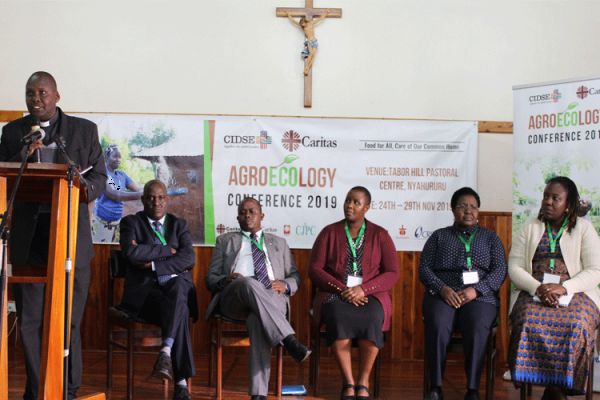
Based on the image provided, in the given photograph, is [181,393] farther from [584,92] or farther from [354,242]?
[584,92]

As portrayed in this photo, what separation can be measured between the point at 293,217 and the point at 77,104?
75.2 inches

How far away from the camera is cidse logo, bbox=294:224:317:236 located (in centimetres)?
550

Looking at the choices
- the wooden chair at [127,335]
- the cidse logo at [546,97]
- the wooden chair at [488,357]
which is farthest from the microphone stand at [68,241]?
the cidse logo at [546,97]

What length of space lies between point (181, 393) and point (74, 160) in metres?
1.45

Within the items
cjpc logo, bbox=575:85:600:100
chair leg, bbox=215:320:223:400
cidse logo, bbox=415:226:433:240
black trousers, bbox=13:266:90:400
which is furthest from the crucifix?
black trousers, bbox=13:266:90:400

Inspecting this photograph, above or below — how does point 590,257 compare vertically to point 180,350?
above

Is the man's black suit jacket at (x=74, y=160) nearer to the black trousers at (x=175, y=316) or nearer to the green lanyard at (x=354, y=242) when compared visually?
the black trousers at (x=175, y=316)

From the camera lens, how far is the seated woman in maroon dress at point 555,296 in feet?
12.7

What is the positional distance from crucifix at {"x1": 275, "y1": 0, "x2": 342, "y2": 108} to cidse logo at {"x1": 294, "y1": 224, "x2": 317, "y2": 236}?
0.94m

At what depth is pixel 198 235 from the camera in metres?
5.54

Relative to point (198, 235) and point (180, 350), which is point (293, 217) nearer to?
point (198, 235)

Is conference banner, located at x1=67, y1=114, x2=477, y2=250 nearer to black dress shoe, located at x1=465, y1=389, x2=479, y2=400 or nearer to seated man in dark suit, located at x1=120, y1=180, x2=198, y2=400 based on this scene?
seated man in dark suit, located at x1=120, y1=180, x2=198, y2=400

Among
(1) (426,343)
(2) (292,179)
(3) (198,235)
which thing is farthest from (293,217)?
(1) (426,343)

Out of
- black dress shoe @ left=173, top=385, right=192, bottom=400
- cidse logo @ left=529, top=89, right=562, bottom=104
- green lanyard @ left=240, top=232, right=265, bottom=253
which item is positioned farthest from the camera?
cidse logo @ left=529, top=89, right=562, bottom=104
